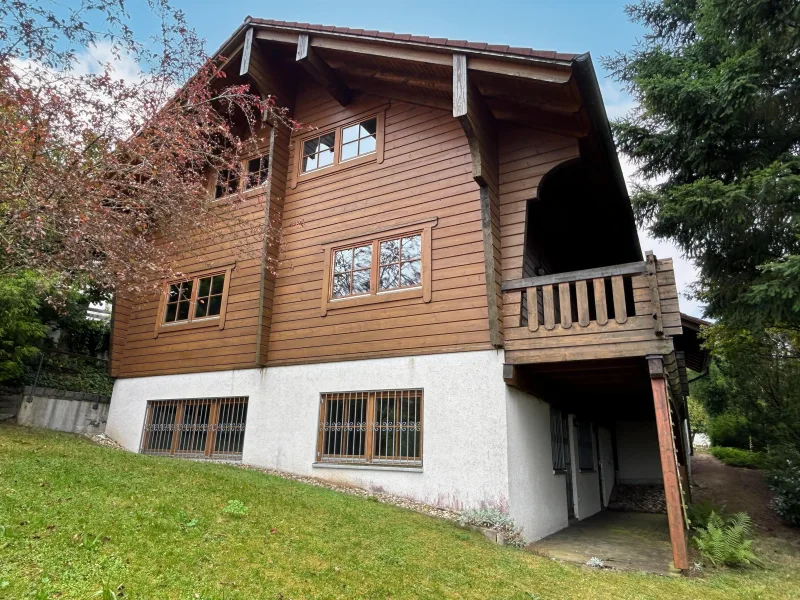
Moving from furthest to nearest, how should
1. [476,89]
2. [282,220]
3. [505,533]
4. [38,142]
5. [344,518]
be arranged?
[282,220]
[476,89]
[505,533]
[38,142]
[344,518]

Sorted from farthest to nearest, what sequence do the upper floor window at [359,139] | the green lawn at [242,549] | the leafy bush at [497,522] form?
1. the upper floor window at [359,139]
2. the leafy bush at [497,522]
3. the green lawn at [242,549]

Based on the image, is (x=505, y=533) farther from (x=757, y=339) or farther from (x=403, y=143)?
(x=757, y=339)

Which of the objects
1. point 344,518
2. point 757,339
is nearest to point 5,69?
point 344,518

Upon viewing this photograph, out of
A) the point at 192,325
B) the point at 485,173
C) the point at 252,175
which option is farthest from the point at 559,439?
the point at 252,175

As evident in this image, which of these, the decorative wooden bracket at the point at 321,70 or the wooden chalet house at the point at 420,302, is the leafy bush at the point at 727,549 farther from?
the decorative wooden bracket at the point at 321,70

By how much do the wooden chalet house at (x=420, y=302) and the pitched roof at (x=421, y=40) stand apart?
0.04 metres

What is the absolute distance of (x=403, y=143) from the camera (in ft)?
30.5

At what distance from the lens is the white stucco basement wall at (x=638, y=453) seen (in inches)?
605

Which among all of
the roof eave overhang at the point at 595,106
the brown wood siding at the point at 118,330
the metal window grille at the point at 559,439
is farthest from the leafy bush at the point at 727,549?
the brown wood siding at the point at 118,330

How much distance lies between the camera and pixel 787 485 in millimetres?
9906

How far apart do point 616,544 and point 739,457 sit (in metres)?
12.6

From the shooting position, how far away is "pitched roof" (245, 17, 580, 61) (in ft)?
22.8

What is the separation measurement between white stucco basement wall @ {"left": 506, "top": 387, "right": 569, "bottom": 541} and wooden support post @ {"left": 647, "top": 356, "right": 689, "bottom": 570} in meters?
1.88

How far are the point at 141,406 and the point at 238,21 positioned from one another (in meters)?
8.34
